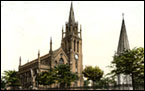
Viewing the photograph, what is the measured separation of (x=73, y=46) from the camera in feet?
226

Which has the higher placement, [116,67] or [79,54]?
[79,54]

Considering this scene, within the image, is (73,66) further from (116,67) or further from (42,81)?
(116,67)

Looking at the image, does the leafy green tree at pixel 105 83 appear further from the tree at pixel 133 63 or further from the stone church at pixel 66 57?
the stone church at pixel 66 57

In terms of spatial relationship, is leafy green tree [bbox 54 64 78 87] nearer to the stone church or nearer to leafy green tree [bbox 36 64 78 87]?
leafy green tree [bbox 36 64 78 87]

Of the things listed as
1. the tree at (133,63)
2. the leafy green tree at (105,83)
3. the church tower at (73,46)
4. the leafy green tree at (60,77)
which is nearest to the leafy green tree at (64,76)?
the leafy green tree at (60,77)

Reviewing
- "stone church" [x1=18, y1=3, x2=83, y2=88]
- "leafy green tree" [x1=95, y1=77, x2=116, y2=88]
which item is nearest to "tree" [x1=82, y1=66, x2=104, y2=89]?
"leafy green tree" [x1=95, y1=77, x2=116, y2=88]

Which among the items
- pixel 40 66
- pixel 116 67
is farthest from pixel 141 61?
pixel 40 66

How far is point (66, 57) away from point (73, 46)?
531 cm

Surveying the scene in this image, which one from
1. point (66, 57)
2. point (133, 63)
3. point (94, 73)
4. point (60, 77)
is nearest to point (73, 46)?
point (66, 57)

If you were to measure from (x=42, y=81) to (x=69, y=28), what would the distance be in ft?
101

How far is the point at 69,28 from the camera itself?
72.7 m

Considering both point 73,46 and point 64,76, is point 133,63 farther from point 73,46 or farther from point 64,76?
point 73,46

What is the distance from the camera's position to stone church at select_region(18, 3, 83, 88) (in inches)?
2430

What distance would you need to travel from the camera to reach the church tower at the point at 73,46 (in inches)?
2640
